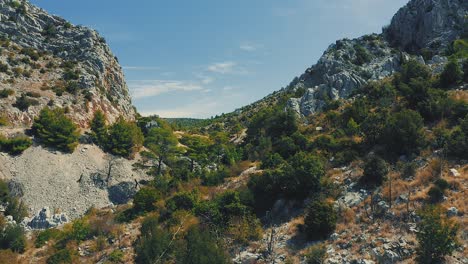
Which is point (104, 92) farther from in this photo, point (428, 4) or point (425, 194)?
point (428, 4)

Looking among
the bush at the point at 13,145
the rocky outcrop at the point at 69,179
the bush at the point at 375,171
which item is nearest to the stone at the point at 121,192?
the rocky outcrop at the point at 69,179

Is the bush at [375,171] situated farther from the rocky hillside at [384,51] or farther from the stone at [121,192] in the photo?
the rocky hillside at [384,51]

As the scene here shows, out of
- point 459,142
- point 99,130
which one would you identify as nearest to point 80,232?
point 99,130

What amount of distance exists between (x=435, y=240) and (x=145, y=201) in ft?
104

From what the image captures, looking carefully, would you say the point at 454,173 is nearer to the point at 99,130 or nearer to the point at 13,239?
the point at 13,239

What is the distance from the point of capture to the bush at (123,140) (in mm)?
63812

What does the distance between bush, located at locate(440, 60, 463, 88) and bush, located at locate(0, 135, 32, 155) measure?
6128cm

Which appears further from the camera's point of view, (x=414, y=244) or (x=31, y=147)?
(x=31, y=147)

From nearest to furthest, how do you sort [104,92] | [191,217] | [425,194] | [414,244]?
[414,244] < [425,194] < [191,217] < [104,92]

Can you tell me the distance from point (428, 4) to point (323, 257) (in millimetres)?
94444

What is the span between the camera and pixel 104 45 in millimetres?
96000

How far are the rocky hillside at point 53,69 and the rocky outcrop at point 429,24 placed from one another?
7904 cm

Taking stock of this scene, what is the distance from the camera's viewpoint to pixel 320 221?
29.0 metres

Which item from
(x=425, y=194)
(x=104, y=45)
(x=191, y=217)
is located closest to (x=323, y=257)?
(x=425, y=194)
